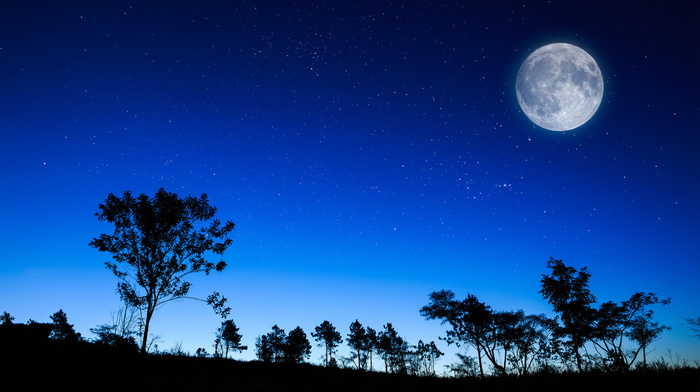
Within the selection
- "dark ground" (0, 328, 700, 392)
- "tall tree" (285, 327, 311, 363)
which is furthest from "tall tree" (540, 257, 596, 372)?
"tall tree" (285, 327, 311, 363)

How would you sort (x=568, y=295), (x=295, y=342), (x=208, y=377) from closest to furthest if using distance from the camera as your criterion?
(x=208, y=377) < (x=568, y=295) < (x=295, y=342)

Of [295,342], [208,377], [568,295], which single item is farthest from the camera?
[295,342]

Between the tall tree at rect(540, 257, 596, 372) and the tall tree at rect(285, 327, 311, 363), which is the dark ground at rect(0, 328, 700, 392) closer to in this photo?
the tall tree at rect(540, 257, 596, 372)

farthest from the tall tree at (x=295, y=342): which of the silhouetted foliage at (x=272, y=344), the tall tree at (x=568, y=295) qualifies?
the tall tree at (x=568, y=295)

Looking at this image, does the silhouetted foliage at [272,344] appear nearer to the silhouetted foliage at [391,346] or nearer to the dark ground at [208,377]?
the silhouetted foliage at [391,346]

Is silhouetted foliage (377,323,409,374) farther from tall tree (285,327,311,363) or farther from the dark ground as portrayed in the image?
the dark ground

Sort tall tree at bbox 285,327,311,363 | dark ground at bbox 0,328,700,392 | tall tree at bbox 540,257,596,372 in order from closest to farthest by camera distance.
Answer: dark ground at bbox 0,328,700,392
tall tree at bbox 540,257,596,372
tall tree at bbox 285,327,311,363

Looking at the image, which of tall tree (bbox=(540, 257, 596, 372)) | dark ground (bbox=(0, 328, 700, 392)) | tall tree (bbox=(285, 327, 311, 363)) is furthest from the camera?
tall tree (bbox=(285, 327, 311, 363))

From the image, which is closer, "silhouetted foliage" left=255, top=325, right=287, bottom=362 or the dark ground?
the dark ground

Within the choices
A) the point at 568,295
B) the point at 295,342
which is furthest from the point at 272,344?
the point at 568,295

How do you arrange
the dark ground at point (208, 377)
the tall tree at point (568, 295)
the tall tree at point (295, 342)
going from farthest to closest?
Answer: the tall tree at point (295, 342) < the tall tree at point (568, 295) < the dark ground at point (208, 377)

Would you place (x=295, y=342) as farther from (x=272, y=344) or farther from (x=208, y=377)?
(x=208, y=377)

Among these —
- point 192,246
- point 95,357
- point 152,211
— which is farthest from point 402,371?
point 152,211

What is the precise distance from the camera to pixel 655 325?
1719 inches
